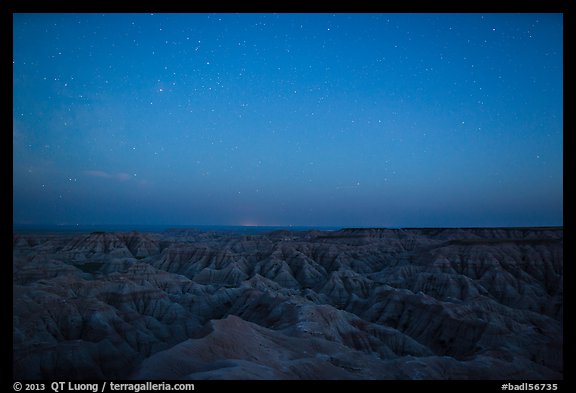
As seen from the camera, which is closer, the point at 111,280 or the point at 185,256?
the point at 111,280

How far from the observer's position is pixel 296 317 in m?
38.5

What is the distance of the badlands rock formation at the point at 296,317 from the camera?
2523 cm

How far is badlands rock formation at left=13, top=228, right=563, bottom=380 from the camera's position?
25.2 meters

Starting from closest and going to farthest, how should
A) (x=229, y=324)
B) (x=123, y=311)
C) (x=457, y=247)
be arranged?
1. (x=229, y=324)
2. (x=123, y=311)
3. (x=457, y=247)

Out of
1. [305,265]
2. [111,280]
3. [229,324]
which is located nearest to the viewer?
[229,324]

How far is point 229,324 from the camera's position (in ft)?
94.0

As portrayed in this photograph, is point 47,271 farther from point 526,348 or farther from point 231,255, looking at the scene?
point 526,348
